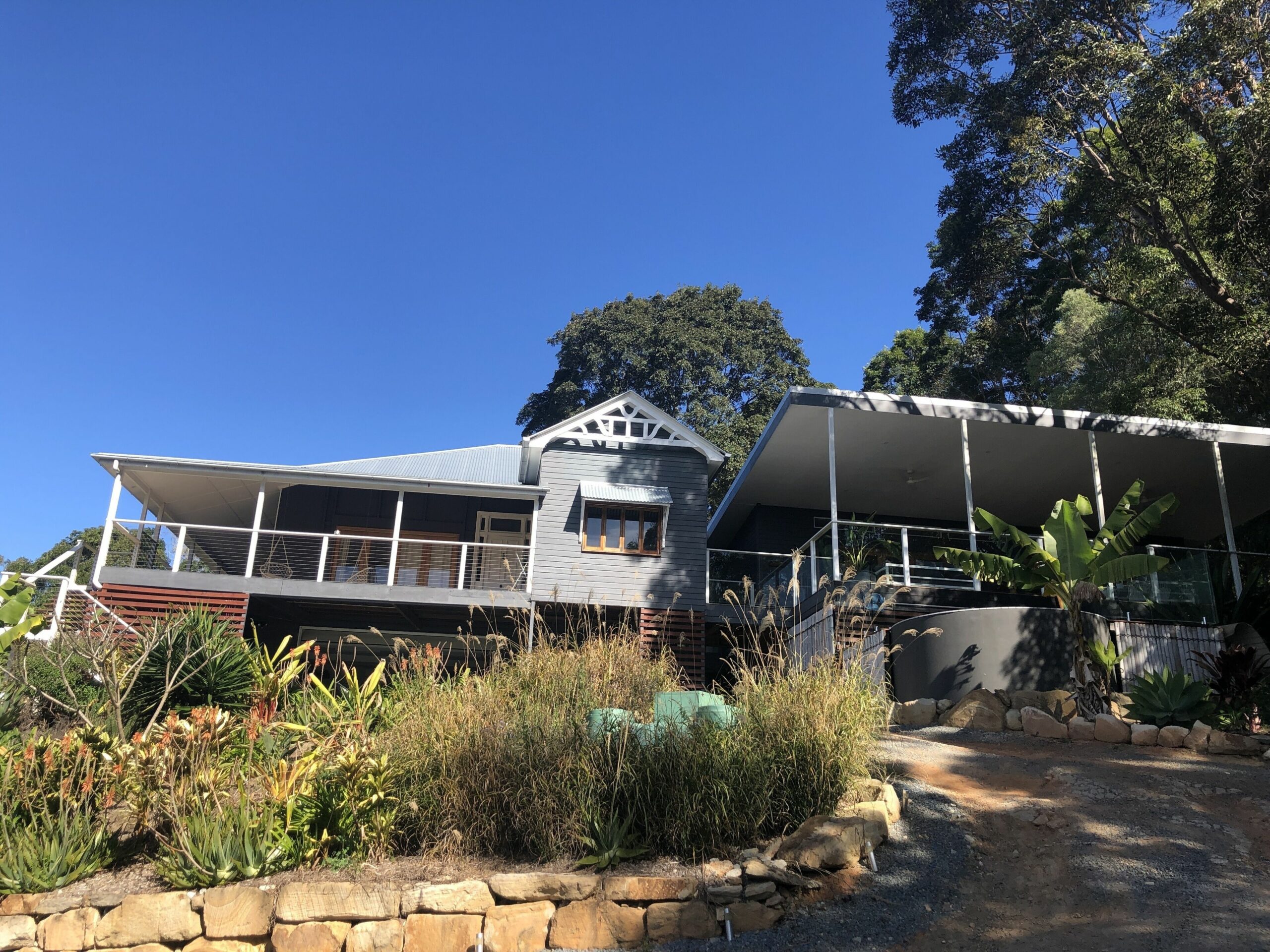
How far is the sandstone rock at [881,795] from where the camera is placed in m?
6.71

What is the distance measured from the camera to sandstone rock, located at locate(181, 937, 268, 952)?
5855 millimetres

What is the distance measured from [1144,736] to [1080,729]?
1.95 ft

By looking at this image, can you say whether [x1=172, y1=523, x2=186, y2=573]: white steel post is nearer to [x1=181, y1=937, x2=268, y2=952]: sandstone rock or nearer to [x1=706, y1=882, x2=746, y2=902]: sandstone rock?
[x1=181, y1=937, x2=268, y2=952]: sandstone rock

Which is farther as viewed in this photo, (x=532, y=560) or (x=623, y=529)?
(x=623, y=529)

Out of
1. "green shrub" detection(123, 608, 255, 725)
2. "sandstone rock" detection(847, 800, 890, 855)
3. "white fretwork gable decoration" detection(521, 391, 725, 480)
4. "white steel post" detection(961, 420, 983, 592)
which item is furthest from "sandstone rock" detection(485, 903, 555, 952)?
"white fretwork gable decoration" detection(521, 391, 725, 480)

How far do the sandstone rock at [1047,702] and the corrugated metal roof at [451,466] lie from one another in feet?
35.6

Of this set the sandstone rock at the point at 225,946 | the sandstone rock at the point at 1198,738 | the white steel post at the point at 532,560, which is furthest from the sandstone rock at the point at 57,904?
the sandstone rock at the point at 1198,738

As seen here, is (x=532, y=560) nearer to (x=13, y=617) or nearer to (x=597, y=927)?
(x=13, y=617)

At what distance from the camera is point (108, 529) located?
14969 mm

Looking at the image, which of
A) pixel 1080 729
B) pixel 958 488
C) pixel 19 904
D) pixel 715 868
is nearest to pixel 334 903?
pixel 19 904

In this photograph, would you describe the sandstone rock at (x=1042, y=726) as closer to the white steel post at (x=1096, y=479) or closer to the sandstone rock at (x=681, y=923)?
the white steel post at (x=1096, y=479)

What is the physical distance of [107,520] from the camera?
15.0 metres

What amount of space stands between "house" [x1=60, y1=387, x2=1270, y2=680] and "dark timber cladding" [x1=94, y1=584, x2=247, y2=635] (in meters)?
0.03

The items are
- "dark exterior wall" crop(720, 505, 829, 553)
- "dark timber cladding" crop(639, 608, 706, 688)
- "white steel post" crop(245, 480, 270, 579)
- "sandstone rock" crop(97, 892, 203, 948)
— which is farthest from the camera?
"dark exterior wall" crop(720, 505, 829, 553)
